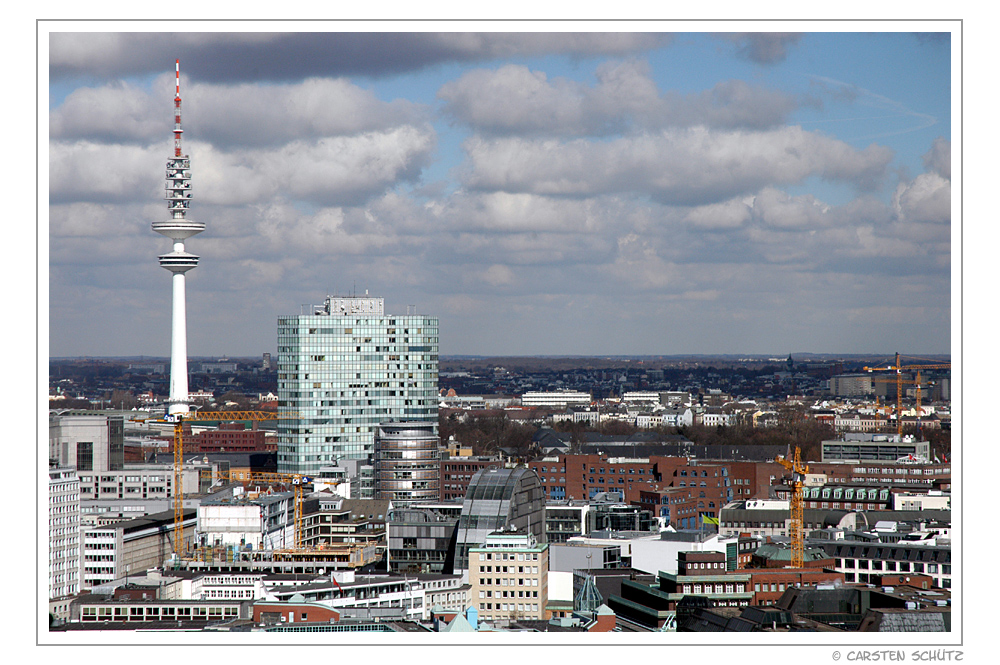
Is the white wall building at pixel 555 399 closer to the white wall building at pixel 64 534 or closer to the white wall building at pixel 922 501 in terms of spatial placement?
the white wall building at pixel 922 501

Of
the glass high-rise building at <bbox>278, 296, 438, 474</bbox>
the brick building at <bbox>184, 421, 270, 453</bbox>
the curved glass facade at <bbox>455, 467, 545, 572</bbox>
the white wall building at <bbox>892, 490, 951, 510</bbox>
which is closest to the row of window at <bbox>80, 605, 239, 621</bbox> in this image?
the curved glass facade at <bbox>455, 467, 545, 572</bbox>

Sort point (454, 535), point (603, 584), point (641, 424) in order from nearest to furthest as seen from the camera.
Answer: point (603, 584)
point (454, 535)
point (641, 424)

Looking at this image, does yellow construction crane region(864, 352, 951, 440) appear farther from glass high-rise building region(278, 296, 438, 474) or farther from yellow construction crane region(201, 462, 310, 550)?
yellow construction crane region(201, 462, 310, 550)

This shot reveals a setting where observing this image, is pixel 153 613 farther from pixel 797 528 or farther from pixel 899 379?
pixel 899 379
